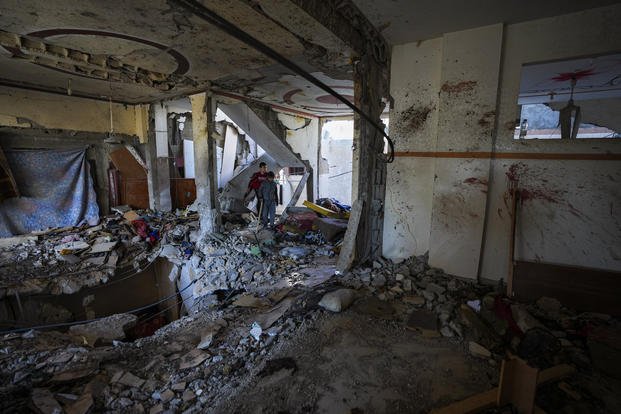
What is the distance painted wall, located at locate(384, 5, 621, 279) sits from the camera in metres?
3.00

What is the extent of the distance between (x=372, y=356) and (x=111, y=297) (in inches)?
215

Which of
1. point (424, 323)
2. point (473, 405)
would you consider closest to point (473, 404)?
point (473, 405)

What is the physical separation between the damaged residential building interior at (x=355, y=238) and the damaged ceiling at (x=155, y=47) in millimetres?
36

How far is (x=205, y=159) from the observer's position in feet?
19.4

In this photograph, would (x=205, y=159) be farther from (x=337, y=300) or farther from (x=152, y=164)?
(x=337, y=300)

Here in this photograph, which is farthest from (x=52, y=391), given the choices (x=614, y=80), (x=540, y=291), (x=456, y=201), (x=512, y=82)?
(x=614, y=80)

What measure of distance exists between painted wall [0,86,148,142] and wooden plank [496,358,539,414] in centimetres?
875

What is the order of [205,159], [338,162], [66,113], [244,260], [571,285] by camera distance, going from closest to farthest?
[571,285] < [244,260] < [205,159] < [66,113] < [338,162]

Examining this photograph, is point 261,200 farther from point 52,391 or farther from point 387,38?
point 52,391

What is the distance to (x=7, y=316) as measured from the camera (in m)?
4.39

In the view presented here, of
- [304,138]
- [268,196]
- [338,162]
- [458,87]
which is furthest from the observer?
[338,162]

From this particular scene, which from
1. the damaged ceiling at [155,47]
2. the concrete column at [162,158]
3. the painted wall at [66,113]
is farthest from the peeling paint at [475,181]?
the painted wall at [66,113]

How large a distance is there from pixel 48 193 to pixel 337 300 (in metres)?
7.38

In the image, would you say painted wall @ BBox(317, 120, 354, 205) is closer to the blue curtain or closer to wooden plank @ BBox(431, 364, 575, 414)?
the blue curtain
